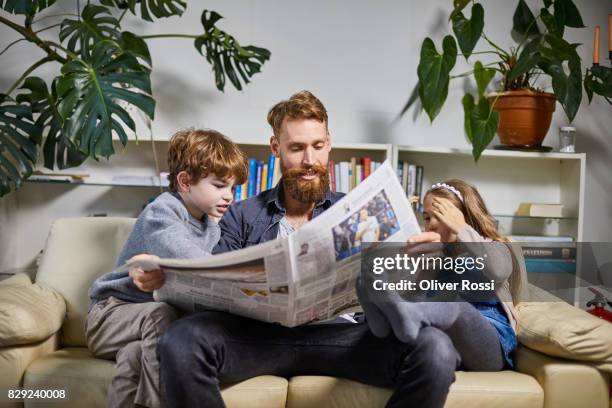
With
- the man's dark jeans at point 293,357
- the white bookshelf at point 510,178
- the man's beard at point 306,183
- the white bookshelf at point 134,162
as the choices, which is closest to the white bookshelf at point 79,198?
the white bookshelf at point 134,162

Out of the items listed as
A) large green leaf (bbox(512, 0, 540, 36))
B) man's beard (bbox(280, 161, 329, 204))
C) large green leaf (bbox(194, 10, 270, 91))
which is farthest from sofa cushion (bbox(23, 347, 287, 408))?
large green leaf (bbox(512, 0, 540, 36))

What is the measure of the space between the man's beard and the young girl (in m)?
0.34

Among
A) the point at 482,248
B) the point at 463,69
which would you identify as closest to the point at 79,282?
the point at 482,248

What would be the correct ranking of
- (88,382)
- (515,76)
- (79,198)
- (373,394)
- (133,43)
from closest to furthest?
(373,394) < (88,382) < (133,43) < (515,76) < (79,198)

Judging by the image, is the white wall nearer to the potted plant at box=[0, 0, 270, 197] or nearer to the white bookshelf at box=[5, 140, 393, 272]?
the white bookshelf at box=[5, 140, 393, 272]

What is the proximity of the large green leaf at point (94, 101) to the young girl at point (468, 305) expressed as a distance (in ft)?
3.64

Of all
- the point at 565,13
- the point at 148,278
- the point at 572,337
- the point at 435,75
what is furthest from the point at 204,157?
the point at 565,13

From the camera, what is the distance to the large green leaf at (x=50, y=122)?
7.83 ft

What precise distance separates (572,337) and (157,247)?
3.45 feet

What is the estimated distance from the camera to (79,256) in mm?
2094

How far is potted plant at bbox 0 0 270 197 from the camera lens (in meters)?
2.13

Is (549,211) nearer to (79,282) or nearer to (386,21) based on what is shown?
(386,21)

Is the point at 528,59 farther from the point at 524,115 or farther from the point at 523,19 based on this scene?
the point at 523,19

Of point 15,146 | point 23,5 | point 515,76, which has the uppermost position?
point 23,5
